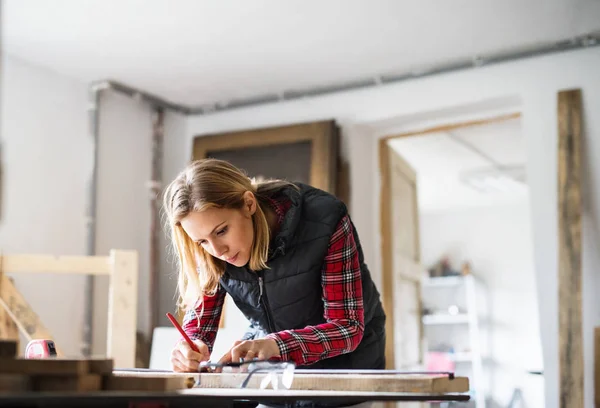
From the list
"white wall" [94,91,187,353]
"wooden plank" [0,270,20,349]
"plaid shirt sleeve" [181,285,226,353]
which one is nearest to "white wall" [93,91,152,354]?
"white wall" [94,91,187,353]

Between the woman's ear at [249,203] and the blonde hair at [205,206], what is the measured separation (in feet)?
0.03

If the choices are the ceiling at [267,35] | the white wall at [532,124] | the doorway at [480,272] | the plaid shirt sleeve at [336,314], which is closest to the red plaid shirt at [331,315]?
the plaid shirt sleeve at [336,314]

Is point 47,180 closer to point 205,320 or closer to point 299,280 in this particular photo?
point 205,320

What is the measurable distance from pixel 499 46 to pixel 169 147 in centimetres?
215

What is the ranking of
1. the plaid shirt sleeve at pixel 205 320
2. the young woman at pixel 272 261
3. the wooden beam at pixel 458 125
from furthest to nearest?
the wooden beam at pixel 458 125, the plaid shirt sleeve at pixel 205 320, the young woman at pixel 272 261

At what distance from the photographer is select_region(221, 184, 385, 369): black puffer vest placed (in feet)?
5.39

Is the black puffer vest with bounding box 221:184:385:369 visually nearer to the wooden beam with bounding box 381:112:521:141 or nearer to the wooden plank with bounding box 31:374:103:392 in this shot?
the wooden plank with bounding box 31:374:103:392

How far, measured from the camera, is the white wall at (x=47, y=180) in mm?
3512

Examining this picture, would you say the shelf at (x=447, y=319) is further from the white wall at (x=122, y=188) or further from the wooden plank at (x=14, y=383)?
the wooden plank at (x=14, y=383)

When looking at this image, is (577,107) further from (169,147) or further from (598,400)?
(169,147)

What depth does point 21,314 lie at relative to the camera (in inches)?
117

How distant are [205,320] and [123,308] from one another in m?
1.52

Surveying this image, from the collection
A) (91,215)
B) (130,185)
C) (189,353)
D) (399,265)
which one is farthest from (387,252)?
(189,353)

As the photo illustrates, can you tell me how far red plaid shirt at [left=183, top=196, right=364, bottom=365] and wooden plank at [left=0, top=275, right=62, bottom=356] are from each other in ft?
4.76
